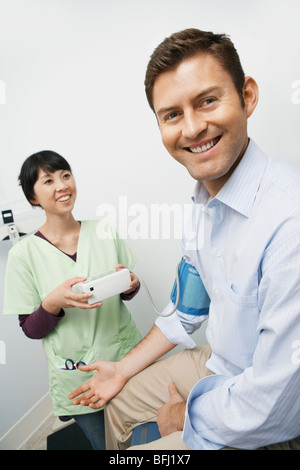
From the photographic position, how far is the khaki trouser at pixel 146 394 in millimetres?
832

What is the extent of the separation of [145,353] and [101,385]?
149 mm

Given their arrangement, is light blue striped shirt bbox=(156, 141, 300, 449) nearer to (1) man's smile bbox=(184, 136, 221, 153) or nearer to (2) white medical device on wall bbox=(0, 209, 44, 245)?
(1) man's smile bbox=(184, 136, 221, 153)

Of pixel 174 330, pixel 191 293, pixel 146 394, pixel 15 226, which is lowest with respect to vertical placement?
pixel 146 394

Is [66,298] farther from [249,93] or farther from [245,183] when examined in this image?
[249,93]

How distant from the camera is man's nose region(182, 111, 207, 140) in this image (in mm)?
578

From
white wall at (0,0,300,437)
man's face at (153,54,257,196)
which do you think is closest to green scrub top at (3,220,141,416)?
white wall at (0,0,300,437)

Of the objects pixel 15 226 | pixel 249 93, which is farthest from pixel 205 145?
pixel 15 226

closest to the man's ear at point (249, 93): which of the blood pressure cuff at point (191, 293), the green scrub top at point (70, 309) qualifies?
the blood pressure cuff at point (191, 293)

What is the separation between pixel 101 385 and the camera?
87cm

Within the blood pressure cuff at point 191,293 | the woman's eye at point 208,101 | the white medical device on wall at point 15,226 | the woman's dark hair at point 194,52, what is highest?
the woman's dark hair at point 194,52

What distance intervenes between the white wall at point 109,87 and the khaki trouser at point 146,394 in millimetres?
548

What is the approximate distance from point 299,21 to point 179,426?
1038mm

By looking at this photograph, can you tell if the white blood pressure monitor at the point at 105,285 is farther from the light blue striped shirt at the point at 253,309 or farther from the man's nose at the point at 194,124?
the man's nose at the point at 194,124
